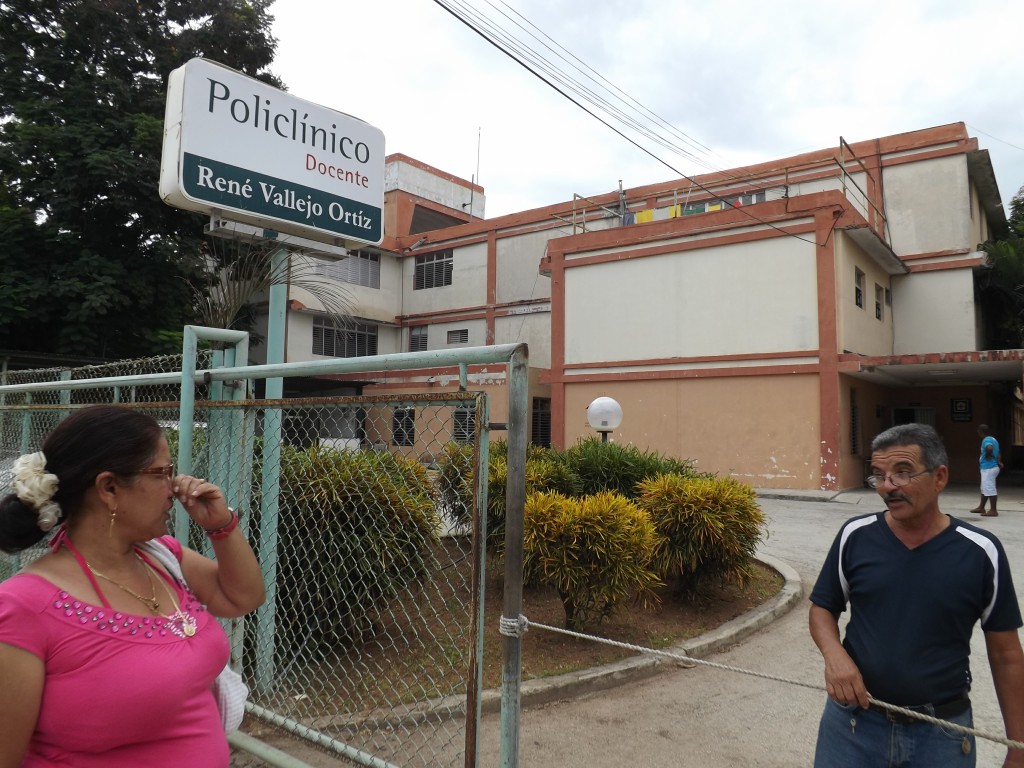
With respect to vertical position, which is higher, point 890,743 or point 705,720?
point 890,743

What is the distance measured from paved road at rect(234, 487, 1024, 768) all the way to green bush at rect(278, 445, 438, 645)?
937 mm

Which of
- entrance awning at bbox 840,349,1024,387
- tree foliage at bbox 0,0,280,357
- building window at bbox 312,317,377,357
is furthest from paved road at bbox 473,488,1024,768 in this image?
building window at bbox 312,317,377,357

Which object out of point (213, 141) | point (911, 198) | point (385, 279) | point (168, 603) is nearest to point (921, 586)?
point (168, 603)

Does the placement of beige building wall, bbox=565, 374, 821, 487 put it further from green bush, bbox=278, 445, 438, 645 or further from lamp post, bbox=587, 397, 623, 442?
green bush, bbox=278, 445, 438, 645

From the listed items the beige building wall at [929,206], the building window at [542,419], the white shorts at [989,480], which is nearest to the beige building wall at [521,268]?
the building window at [542,419]

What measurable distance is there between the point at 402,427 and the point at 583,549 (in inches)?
87.6

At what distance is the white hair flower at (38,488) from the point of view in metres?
1.55

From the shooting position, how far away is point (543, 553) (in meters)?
4.72

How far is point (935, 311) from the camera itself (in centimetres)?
2044

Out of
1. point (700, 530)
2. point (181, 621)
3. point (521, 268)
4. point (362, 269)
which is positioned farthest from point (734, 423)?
point (362, 269)

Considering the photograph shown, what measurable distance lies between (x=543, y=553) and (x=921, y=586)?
2869 millimetres

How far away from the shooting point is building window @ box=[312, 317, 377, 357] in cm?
2750

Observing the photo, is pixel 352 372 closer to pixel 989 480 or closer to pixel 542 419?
pixel 989 480

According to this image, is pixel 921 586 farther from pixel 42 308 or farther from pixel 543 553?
pixel 42 308
